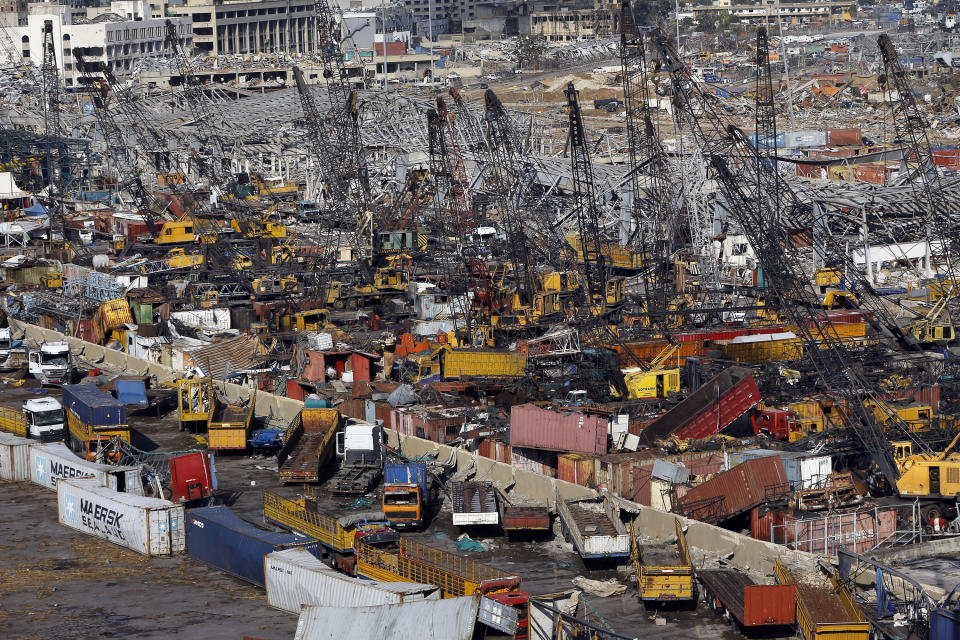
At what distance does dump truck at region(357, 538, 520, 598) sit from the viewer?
24.8 meters

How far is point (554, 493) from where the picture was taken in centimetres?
3102

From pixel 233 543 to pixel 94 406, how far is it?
9.80 m

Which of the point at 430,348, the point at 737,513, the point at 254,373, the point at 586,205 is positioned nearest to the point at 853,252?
the point at 586,205

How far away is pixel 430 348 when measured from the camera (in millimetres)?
45125

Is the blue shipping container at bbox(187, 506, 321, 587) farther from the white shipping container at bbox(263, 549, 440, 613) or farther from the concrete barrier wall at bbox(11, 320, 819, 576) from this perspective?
the concrete barrier wall at bbox(11, 320, 819, 576)

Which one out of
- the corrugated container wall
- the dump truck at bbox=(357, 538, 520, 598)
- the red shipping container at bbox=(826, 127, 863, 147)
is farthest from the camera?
the red shipping container at bbox=(826, 127, 863, 147)

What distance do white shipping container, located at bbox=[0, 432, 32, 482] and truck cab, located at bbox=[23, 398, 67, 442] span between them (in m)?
2.86

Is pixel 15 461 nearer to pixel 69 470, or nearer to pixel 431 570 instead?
pixel 69 470

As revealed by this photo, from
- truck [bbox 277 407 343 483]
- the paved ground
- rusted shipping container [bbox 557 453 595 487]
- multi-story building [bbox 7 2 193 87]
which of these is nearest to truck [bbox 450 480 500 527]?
the paved ground

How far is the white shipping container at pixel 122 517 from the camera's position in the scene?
2952cm

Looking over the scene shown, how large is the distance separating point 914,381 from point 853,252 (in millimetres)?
18623

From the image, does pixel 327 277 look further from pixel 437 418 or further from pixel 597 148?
pixel 597 148

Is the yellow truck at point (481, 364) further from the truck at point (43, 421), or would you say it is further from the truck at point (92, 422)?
the truck at point (43, 421)

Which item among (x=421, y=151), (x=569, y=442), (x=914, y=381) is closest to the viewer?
(x=569, y=442)
